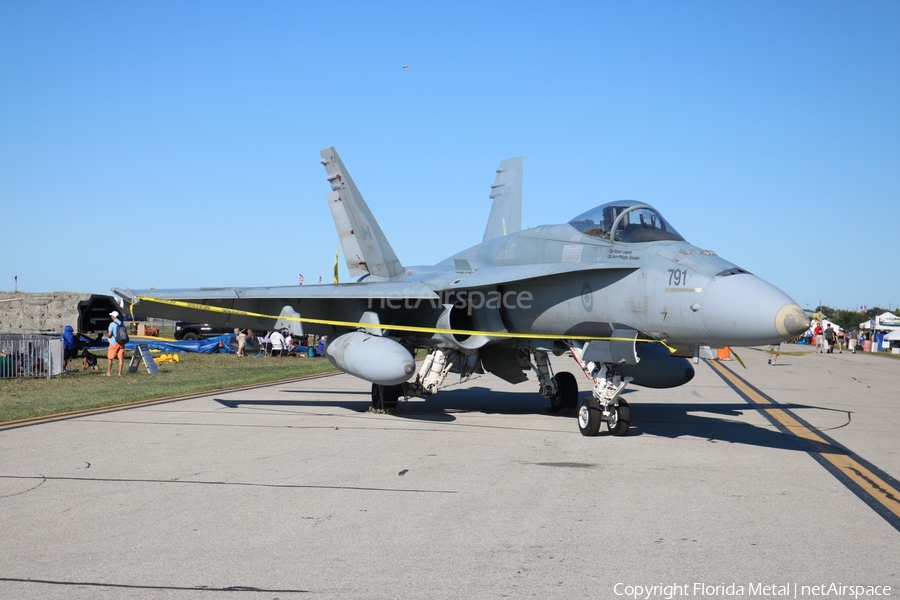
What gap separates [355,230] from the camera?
16391 millimetres

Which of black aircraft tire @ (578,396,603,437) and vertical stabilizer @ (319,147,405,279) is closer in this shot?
black aircraft tire @ (578,396,603,437)

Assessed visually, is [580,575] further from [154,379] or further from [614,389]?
[154,379]

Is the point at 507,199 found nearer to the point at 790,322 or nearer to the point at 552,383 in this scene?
the point at 552,383

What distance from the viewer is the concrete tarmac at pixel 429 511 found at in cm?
456

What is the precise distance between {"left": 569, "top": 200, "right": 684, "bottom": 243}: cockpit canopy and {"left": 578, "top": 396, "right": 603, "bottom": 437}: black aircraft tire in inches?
84.8

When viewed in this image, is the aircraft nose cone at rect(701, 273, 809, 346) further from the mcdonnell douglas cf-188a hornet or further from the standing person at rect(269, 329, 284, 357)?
the standing person at rect(269, 329, 284, 357)

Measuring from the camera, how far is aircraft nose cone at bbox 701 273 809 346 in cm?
822

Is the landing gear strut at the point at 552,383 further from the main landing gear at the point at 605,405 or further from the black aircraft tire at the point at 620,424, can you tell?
the black aircraft tire at the point at 620,424

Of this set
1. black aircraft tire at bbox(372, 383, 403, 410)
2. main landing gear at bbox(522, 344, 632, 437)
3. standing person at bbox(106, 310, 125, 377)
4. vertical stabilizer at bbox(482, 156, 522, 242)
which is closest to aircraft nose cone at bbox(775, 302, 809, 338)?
main landing gear at bbox(522, 344, 632, 437)

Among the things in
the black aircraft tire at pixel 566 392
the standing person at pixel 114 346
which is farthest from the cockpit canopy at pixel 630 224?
the standing person at pixel 114 346

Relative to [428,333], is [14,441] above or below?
below

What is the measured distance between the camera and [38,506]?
20.6ft

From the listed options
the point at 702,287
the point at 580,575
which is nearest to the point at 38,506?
the point at 580,575

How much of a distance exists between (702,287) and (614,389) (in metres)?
2.08
